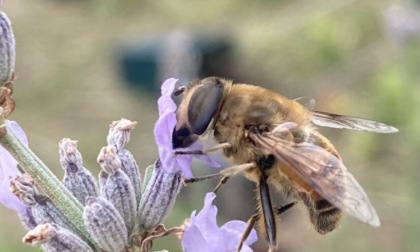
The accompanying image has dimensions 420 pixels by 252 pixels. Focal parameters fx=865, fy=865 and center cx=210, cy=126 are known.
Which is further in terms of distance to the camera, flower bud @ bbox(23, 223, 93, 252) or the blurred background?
the blurred background

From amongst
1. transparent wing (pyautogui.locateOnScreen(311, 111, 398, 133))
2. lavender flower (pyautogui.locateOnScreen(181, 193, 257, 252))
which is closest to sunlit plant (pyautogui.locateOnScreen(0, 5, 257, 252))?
lavender flower (pyautogui.locateOnScreen(181, 193, 257, 252))

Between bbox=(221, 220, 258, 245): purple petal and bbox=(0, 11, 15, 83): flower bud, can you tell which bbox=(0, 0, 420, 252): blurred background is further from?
bbox=(0, 11, 15, 83): flower bud

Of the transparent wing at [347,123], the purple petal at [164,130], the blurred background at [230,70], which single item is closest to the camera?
the purple petal at [164,130]

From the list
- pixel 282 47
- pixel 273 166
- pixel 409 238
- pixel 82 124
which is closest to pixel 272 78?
pixel 282 47

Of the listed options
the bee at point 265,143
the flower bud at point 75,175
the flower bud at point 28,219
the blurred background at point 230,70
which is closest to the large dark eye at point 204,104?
the bee at point 265,143

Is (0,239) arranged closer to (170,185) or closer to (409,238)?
(409,238)

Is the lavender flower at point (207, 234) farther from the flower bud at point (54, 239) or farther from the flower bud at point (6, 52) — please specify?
the flower bud at point (6, 52)

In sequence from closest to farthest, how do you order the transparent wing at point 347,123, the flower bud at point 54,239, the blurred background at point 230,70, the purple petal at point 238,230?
the flower bud at point 54,239 → the purple petal at point 238,230 → the transparent wing at point 347,123 → the blurred background at point 230,70
